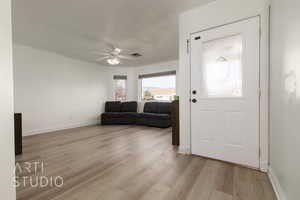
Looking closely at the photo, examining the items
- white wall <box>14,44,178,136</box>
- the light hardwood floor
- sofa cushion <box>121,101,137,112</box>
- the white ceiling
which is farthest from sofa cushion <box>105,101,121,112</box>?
the light hardwood floor

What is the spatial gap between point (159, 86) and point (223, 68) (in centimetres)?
390

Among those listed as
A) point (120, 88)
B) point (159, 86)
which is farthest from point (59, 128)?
point (159, 86)

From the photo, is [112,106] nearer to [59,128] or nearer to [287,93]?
[59,128]

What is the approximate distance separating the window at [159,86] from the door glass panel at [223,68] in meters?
3.24

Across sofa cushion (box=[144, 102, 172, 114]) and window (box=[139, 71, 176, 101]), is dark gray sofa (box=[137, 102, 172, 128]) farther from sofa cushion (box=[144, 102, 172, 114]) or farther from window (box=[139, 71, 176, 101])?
window (box=[139, 71, 176, 101])

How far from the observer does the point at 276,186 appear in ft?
4.51

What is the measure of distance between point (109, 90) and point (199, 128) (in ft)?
15.6

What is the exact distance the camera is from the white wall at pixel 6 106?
2.60 ft

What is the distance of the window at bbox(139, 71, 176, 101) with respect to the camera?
219 inches

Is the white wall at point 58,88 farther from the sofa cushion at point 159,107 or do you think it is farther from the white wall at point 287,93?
the white wall at point 287,93

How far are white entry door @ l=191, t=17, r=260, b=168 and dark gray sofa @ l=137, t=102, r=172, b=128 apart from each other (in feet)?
7.45

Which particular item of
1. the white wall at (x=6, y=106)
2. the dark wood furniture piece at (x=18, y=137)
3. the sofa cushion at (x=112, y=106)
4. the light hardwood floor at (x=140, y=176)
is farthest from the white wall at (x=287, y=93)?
the sofa cushion at (x=112, y=106)

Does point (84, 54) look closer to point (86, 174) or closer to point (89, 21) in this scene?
point (89, 21)

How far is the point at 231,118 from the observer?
1.96 meters
